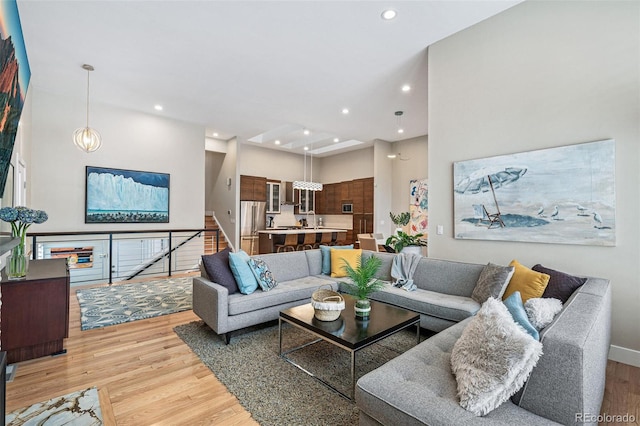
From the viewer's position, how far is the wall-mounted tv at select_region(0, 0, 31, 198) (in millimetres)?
2311

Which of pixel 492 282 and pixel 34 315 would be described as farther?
pixel 492 282

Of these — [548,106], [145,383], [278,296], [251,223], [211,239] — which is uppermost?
[548,106]

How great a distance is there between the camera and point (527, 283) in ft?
8.66

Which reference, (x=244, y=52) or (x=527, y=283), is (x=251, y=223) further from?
(x=527, y=283)

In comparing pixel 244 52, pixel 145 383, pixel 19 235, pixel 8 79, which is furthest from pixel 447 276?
pixel 8 79

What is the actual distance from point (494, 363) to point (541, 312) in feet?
2.49

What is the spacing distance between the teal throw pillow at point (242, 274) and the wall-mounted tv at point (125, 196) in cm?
398

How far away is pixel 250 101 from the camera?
18.7ft

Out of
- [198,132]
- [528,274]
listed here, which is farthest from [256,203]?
[528,274]

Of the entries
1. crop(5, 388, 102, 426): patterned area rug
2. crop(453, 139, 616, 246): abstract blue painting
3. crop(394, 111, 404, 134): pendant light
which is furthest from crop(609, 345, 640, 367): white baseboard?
crop(394, 111, 404, 134): pendant light

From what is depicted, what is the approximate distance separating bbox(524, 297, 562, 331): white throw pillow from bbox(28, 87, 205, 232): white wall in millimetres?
6678

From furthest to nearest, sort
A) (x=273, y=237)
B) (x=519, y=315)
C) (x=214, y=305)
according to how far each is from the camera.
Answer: (x=273, y=237), (x=214, y=305), (x=519, y=315)

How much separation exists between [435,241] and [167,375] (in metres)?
3.35

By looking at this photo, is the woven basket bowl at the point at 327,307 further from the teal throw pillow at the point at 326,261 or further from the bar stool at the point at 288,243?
the bar stool at the point at 288,243
